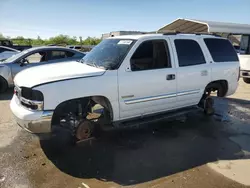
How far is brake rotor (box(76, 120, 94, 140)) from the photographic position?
13.8 ft

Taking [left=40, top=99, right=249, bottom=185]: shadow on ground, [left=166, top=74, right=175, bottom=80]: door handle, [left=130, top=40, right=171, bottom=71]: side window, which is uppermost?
[left=130, top=40, right=171, bottom=71]: side window

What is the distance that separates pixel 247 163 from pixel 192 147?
3.08 feet

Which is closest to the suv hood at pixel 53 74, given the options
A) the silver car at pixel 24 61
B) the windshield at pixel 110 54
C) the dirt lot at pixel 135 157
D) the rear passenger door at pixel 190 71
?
the windshield at pixel 110 54

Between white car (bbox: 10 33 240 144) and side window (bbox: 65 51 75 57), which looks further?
side window (bbox: 65 51 75 57)

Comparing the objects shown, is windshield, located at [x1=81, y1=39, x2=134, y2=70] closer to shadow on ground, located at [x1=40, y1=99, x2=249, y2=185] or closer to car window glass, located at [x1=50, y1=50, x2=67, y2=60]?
shadow on ground, located at [x1=40, y1=99, x2=249, y2=185]

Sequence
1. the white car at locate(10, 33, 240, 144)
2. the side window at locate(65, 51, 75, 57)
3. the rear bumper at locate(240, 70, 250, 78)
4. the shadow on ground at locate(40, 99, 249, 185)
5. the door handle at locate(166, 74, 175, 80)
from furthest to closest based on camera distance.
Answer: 1. the rear bumper at locate(240, 70, 250, 78)
2. the side window at locate(65, 51, 75, 57)
3. the door handle at locate(166, 74, 175, 80)
4. the white car at locate(10, 33, 240, 144)
5. the shadow on ground at locate(40, 99, 249, 185)

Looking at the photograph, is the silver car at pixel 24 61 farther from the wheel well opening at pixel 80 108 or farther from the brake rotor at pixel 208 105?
the brake rotor at pixel 208 105

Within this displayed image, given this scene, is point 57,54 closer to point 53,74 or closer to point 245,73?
point 53,74

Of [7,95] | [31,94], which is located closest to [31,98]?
[31,94]

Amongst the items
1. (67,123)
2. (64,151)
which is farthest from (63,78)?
(64,151)

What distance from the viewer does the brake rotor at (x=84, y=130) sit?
4199 millimetres

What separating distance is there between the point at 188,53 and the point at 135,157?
8.53 feet

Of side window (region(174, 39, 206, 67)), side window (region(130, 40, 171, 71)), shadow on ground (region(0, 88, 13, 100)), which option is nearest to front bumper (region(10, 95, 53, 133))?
side window (region(130, 40, 171, 71))

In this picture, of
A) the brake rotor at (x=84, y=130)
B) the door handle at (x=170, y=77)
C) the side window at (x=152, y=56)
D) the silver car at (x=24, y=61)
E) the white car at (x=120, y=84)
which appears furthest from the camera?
the silver car at (x=24, y=61)
